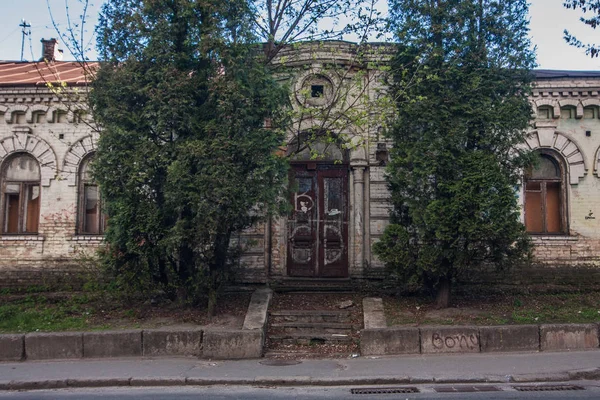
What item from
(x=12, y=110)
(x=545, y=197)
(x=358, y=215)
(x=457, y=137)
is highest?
(x=12, y=110)

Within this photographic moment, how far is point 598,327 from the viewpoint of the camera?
9805mm

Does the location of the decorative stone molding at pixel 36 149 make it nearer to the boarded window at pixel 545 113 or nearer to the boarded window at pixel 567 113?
the boarded window at pixel 545 113

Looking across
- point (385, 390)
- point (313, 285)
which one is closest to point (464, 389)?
point (385, 390)

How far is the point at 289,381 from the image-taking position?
829cm

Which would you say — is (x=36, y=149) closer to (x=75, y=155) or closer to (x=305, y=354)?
(x=75, y=155)

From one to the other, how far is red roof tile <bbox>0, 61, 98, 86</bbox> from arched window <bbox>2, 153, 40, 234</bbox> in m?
1.94

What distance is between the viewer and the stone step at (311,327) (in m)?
10.8

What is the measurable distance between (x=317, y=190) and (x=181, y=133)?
4.19 m

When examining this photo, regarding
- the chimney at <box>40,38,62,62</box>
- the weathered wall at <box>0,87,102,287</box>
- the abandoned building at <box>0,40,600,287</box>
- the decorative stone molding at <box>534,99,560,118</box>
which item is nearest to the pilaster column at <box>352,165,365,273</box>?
the abandoned building at <box>0,40,600,287</box>

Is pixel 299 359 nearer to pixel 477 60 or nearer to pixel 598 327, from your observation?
pixel 598 327

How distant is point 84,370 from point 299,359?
363cm

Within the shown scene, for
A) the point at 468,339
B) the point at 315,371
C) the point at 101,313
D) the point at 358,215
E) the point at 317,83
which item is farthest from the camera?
the point at 317,83

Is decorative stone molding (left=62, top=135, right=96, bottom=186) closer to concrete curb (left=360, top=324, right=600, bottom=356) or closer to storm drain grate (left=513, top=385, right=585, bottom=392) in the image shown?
concrete curb (left=360, top=324, right=600, bottom=356)

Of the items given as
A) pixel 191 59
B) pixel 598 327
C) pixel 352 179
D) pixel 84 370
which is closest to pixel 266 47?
pixel 191 59
